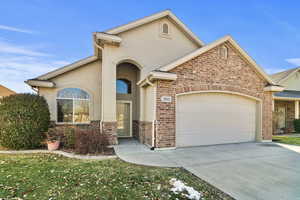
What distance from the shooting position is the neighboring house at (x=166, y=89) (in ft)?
24.0

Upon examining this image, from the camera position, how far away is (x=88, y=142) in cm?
658

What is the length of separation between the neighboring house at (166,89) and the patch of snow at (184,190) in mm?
3215

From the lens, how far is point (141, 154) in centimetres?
639

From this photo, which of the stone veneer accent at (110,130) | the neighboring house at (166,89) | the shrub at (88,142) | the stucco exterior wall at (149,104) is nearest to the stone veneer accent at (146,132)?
the neighboring house at (166,89)

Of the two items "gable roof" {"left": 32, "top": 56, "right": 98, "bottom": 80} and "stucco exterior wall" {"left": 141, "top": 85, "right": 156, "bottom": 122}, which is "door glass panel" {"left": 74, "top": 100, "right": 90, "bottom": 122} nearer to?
"gable roof" {"left": 32, "top": 56, "right": 98, "bottom": 80}

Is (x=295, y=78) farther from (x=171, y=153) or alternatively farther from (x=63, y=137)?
(x=63, y=137)

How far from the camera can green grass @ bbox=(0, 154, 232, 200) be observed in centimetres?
326

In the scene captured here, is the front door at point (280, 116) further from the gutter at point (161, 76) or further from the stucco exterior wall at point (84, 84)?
the stucco exterior wall at point (84, 84)

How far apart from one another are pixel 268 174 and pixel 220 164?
4.19ft

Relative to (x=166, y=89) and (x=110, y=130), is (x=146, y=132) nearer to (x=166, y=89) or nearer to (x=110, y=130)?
(x=110, y=130)

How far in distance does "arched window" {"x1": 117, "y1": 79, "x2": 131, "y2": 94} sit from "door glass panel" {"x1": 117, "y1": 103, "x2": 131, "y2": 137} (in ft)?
2.95

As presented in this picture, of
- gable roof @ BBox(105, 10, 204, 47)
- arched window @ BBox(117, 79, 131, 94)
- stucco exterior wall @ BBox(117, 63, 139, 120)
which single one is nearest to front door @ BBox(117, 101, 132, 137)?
stucco exterior wall @ BBox(117, 63, 139, 120)

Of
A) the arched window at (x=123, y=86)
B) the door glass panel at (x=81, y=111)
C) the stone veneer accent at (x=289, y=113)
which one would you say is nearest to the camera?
the door glass panel at (x=81, y=111)

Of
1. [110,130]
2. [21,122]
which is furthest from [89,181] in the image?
[21,122]
